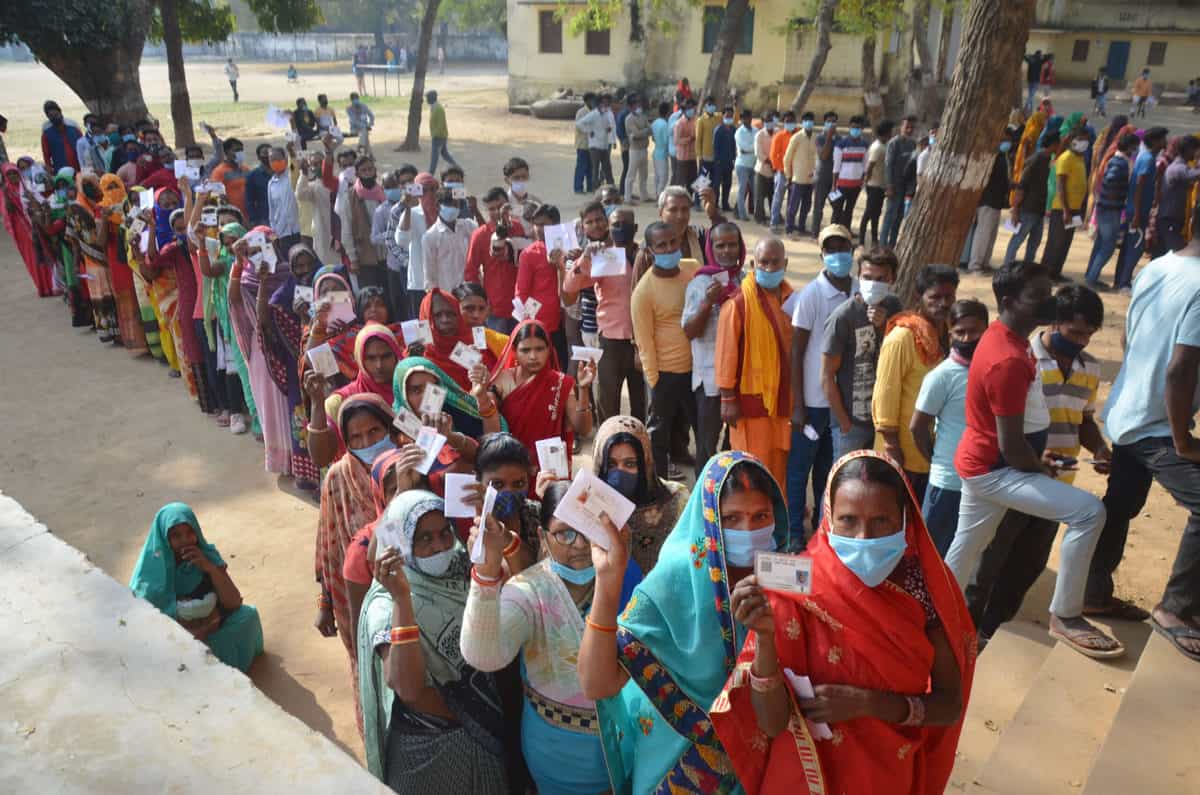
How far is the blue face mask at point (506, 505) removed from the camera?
298 centimetres

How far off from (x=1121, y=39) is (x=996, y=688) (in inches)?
1397

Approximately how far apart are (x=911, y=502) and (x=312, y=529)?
4433mm

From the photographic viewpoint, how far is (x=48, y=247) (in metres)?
10.5

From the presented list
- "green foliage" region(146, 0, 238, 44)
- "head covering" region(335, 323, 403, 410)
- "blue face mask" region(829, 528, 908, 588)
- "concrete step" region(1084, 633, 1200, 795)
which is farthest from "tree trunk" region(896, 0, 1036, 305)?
"green foliage" region(146, 0, 238, 44)

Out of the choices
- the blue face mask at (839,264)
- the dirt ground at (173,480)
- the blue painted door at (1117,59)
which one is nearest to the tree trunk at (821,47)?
the dirt ground at (173,480)

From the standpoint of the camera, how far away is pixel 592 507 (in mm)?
2137

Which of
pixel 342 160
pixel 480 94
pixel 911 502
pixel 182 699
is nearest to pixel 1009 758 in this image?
pixel 911 502

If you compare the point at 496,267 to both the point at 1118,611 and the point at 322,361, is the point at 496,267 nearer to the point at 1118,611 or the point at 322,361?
the point at 322,361

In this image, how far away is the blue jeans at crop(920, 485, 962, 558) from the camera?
4012 mm

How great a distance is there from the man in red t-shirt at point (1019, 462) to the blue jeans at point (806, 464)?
1.16m

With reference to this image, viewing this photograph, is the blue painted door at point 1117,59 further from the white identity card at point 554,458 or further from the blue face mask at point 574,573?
the blue face mask at point 574,573

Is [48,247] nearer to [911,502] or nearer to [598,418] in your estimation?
[598,418]

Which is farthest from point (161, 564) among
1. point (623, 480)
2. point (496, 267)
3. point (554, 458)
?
point (496, 267)

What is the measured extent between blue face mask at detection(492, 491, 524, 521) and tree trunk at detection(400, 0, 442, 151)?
19.6m
